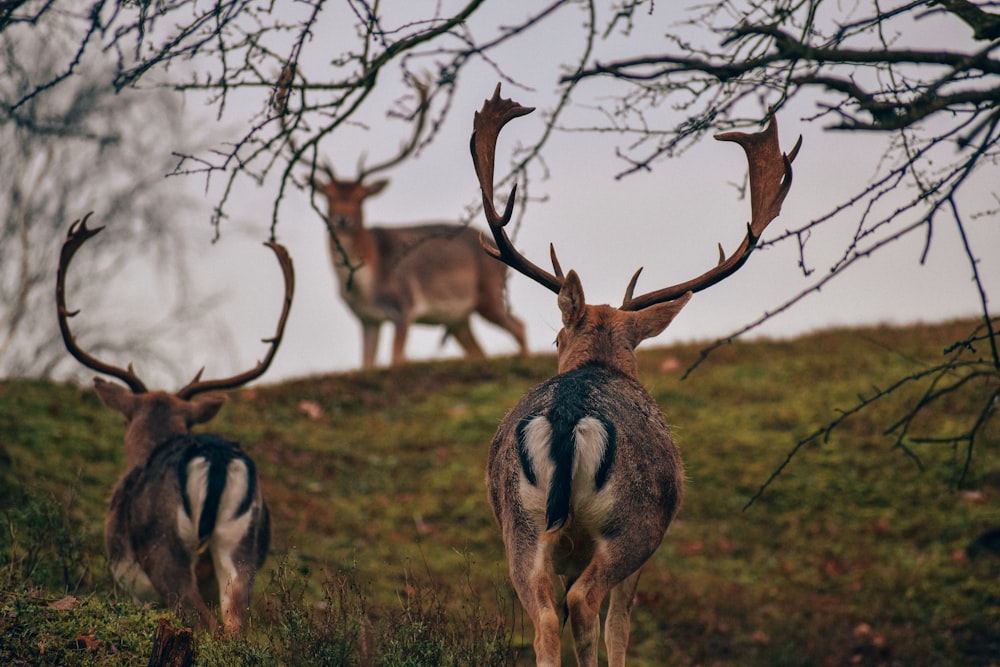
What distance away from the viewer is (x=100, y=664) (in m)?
5.07

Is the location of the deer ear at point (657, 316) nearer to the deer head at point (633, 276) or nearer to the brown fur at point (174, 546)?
the deer head at point (633, 276)

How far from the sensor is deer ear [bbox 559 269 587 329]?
5.78 metres

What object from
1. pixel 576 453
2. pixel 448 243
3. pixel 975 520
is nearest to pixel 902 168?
pixel 576 453

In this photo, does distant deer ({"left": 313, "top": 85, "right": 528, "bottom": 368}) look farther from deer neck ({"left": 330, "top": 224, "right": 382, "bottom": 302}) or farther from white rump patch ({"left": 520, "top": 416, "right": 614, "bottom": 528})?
white rump patch ({"left": 520, "top": 416, "right": 614, "bottom": 528})

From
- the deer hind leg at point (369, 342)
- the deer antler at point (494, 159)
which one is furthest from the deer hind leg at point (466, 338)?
the deer antler at point (494, 159)

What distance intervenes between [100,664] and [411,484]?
24.0ft

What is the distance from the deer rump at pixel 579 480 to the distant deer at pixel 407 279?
12450 mm

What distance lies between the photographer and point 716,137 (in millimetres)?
6203

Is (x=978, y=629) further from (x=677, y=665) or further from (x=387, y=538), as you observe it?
(x=387, y=538)

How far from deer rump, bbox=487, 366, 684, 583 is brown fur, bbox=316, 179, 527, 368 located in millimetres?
12411

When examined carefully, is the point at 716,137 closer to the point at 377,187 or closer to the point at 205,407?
the point at 205,407

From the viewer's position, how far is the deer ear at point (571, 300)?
19.0 ft

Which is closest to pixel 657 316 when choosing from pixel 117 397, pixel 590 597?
pixel 590 597

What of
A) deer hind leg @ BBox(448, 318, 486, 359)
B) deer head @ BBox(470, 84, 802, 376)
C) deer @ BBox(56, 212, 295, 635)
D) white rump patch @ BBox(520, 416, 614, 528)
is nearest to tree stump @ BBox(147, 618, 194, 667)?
deer @ BBox(56, 212, 295, 635)
